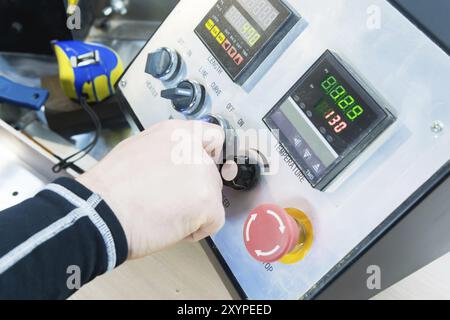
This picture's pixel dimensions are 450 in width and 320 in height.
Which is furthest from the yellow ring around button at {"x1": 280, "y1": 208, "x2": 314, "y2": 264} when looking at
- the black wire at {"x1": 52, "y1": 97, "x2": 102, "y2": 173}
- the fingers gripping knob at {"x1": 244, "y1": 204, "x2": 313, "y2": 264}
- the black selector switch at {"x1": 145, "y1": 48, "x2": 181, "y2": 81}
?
the black wire at {"x1": 52, "y1": 97, "x2": 102, "y2": 173}

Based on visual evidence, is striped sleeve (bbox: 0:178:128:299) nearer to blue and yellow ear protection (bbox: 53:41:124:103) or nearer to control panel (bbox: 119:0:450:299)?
control panel (bbox: 119:0:450:299)

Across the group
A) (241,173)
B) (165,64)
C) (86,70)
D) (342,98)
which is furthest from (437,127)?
(86,70)

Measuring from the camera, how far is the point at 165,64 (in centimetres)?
58

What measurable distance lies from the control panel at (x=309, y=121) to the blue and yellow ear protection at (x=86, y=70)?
202 mm

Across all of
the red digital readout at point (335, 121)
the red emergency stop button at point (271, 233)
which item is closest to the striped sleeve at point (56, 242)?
the red emergency stop button at point (271, 233)

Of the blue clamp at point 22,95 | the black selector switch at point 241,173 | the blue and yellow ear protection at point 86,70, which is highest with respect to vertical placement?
the black selector switch at point 241,173

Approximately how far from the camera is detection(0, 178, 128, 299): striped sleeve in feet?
1.32

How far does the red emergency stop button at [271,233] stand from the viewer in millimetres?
436

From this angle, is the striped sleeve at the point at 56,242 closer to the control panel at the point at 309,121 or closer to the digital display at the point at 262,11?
the control panel at the point at 309,121

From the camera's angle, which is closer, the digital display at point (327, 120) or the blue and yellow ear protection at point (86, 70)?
the digital display at point (327, 120)

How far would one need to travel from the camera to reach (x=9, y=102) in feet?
2.43

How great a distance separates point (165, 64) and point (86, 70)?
0.70ft

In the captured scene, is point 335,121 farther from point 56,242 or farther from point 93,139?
point 93,139

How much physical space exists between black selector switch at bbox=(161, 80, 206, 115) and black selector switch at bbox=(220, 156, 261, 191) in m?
0.09
